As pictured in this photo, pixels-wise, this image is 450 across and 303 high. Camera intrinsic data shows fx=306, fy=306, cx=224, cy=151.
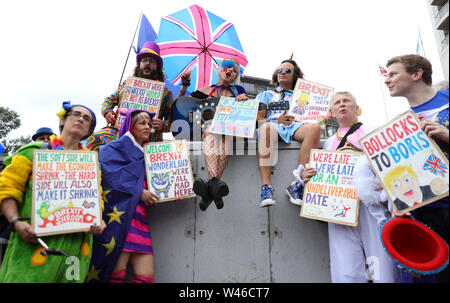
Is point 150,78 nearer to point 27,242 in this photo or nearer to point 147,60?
point 147,60

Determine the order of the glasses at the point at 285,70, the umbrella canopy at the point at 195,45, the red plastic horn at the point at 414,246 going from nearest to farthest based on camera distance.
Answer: the red plastic horn at the point at 414,246, the glasses at the point at 285,70, the umbrella canopy at the point at 195,45

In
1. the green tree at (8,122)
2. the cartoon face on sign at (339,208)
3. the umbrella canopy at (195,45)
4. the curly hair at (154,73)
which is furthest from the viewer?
the green tree at (8,122)

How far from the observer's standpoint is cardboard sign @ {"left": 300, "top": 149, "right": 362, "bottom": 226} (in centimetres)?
288

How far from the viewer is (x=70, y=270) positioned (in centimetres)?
241

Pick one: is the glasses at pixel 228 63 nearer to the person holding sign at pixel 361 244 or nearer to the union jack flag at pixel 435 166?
the person holding sign at pixel 361 244

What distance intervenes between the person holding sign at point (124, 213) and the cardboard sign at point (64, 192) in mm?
224

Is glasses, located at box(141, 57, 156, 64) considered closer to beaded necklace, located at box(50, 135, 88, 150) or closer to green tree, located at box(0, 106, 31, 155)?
beaded necklace, located at box(50, 135, 88, 150)

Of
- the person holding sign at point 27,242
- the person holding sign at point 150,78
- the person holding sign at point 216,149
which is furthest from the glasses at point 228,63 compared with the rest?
the person holding sign at point 27,242

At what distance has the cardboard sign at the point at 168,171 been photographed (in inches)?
126

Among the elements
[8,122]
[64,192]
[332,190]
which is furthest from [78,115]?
[8,122]

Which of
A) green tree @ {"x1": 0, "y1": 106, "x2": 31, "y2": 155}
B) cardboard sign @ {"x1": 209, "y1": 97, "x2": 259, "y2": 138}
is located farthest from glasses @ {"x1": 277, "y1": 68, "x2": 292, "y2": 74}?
green tree @ {"x1": 0, "y1": 106, "x2": 31, "y2": 155}

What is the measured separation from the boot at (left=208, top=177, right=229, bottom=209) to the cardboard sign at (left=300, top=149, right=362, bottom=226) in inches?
31.1

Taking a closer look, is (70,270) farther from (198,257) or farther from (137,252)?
(198,257)
